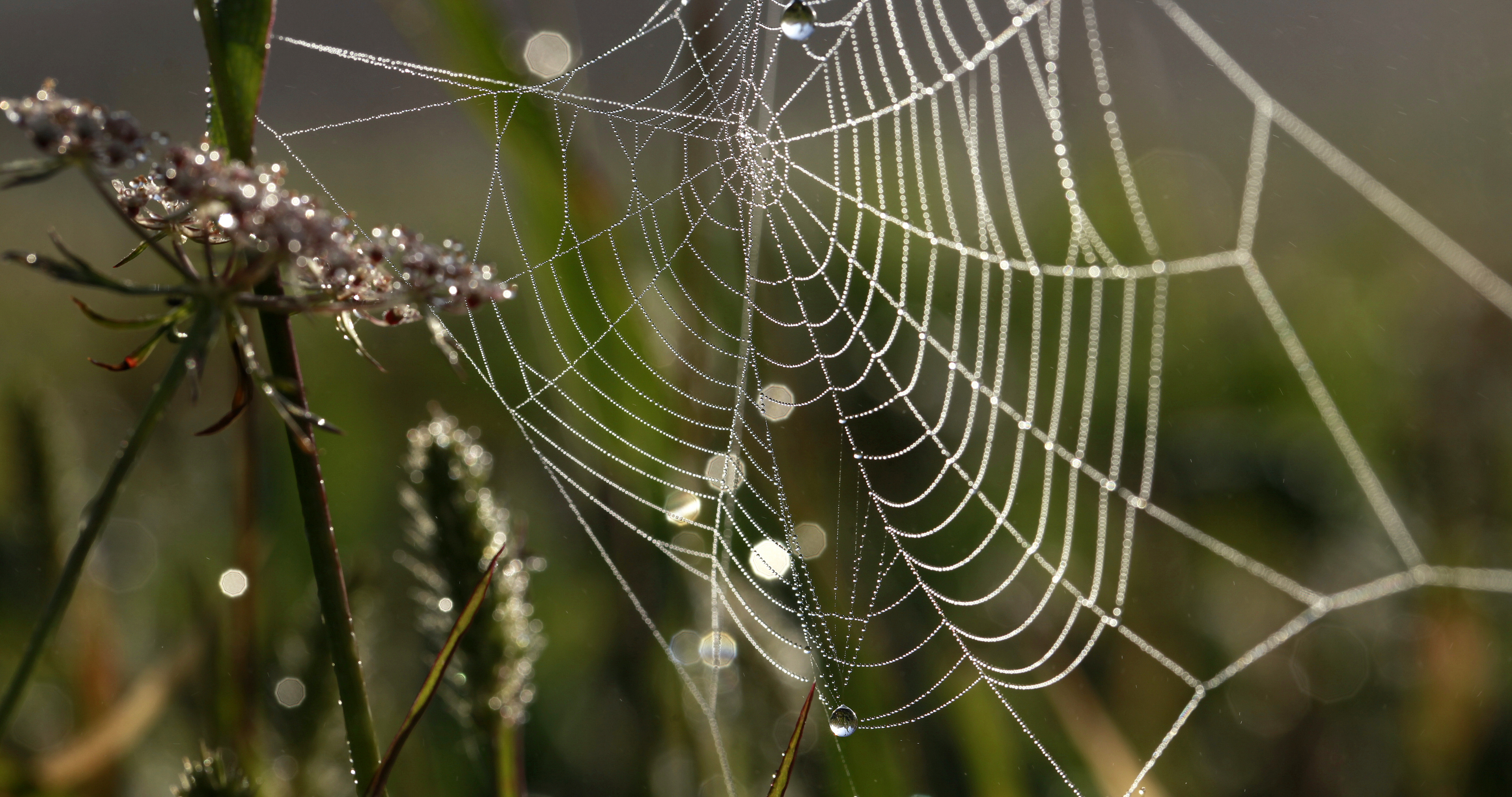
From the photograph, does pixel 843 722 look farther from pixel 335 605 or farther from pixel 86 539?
pixel 86 539

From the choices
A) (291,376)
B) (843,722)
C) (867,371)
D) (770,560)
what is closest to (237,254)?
(291,376)

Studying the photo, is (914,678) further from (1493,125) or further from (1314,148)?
(1493,125)

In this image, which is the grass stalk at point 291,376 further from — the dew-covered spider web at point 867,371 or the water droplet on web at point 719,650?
the water droplet on web at point 719,650

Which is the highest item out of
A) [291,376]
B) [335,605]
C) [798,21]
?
[798,21]

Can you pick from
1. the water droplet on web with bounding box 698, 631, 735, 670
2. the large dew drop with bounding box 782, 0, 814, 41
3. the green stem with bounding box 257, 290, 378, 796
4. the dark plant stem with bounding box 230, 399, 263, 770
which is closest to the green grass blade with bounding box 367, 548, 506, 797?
the green stem with bounding box 257, 290, 378, 796

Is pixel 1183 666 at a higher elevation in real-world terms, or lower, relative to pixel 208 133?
lower

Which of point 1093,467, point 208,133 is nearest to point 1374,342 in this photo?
point 1093,467
